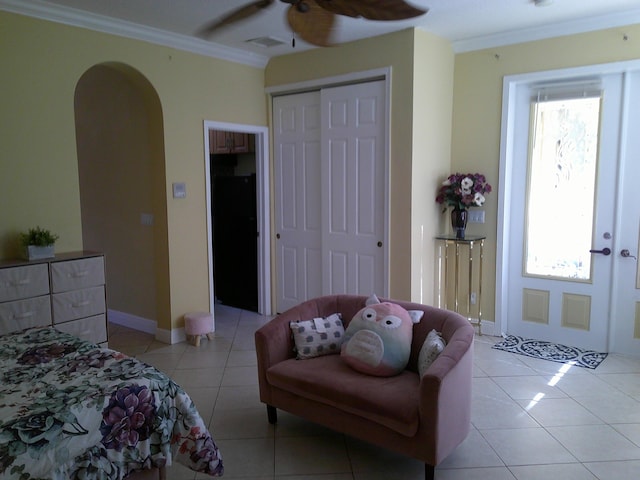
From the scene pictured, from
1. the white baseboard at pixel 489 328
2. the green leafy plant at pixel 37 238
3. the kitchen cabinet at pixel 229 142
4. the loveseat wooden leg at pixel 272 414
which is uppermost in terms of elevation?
the kitchen cabinet at pixel 229 142

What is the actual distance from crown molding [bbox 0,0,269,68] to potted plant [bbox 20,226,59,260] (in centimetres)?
157

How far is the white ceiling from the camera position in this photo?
361 cm

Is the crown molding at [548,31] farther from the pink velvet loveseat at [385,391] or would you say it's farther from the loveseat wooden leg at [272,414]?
the loveseat wooden leg at [272,414]

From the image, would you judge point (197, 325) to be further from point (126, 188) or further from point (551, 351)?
point (551, 351)

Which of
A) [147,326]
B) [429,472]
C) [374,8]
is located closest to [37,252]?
[147,326]

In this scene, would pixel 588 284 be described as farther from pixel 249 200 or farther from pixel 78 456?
pixel 78 456

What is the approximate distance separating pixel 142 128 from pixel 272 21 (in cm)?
161

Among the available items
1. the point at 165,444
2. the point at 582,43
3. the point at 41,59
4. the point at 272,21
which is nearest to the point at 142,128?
the point at 41,59

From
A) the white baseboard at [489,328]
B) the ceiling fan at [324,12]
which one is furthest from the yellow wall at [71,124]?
the white baseboard at [489,328]

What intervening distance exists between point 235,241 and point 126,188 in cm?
138

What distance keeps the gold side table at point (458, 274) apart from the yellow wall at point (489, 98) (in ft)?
0.22

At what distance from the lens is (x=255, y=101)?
517cm

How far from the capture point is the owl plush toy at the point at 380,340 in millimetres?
2727

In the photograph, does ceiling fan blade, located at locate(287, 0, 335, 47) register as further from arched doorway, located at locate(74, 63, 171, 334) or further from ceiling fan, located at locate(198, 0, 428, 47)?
arched doorway, located at locate(74, 63, 171, 334)
